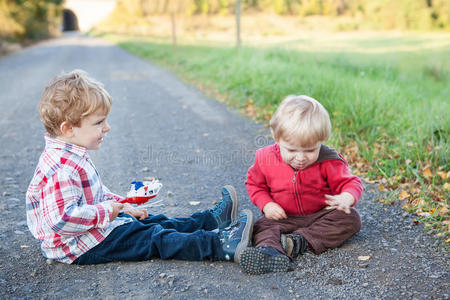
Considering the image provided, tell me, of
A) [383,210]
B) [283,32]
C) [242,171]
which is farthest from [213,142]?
[283,32]

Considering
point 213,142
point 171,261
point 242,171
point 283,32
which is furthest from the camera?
point 283,32

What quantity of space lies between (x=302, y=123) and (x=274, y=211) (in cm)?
63

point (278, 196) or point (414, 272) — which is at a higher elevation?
point (278, 196)

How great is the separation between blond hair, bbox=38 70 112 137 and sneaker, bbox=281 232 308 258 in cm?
139

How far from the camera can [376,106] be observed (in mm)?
5125

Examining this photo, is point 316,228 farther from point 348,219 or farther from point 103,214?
point 103,214

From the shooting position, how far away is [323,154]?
268 centimetres

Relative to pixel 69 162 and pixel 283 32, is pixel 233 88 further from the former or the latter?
pixel 283 32

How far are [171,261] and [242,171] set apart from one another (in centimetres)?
179

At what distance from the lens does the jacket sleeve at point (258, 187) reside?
9.20 ft

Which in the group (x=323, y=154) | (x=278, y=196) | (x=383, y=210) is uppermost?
(x=323, y=154)

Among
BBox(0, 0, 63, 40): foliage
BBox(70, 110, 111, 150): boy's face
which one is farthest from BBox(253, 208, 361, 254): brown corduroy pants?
BBox(0, 0, 63, 40): foliage

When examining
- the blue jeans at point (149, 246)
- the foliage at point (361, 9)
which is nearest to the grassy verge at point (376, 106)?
the blue jeans at point (149, 246)

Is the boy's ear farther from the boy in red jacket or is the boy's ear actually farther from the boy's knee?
the boy's knee
